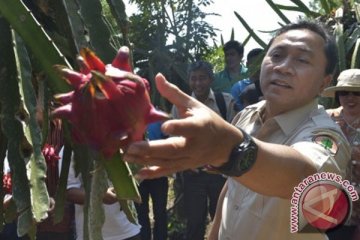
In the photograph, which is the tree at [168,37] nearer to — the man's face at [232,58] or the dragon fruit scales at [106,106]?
the man's face at [232,58]

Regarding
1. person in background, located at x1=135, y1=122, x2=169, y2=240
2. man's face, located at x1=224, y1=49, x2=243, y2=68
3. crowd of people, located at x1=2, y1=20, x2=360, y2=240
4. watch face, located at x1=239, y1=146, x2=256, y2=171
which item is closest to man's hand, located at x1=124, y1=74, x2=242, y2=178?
crowd of people, located at x1=2, y1=20, x2=360, y2=240

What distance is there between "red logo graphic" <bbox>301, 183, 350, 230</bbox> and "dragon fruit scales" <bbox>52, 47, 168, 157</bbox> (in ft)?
2.51

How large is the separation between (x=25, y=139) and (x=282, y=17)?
12.8ft

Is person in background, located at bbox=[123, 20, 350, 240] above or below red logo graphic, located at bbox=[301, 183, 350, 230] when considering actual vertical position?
above

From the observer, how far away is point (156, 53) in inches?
259

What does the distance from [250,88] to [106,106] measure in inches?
137

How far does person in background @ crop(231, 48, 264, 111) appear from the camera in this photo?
4250 mm

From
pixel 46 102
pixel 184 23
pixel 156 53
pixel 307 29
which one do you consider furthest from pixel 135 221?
pixel 184 23

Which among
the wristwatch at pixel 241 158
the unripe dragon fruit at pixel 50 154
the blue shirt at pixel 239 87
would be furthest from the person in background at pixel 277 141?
the blue shirt at pixel 239 87

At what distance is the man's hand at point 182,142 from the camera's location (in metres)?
0.96

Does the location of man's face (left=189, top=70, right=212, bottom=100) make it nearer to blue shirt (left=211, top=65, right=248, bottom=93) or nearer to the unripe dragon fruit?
blue shirt (left=211, top=65, right=248, bottom=93)

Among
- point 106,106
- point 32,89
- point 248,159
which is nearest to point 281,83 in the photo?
point 248,159

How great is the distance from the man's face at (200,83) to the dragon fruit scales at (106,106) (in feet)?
11.5

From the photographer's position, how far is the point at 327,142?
1.61m
